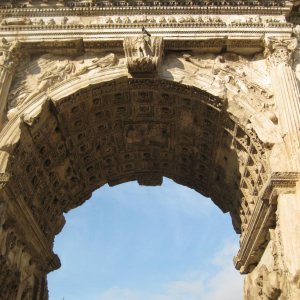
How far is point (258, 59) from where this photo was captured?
11.7 m

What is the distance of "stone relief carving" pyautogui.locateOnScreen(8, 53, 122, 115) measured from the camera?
35.7 ft

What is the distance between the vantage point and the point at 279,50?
36.9 ft

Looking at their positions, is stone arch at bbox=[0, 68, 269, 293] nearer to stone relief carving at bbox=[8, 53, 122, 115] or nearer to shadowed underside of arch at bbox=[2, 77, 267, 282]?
shadowed underside of arch at bbox=[2, 77, 267, 282]

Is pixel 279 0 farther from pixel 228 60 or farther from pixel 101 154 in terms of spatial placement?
pixel 101 154

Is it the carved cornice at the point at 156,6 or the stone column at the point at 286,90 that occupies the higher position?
the carved cornice at the point at 156,6

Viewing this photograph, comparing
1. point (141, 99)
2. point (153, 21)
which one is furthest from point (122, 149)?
point (153, 21)

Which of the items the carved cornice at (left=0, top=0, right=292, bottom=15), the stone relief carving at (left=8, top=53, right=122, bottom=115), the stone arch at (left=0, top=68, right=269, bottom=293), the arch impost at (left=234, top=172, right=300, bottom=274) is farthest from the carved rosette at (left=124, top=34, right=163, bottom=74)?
the arch impost at (left=234, top=172, right=300, bottom=274)

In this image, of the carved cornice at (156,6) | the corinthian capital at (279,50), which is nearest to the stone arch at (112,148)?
the corinthian capital at (279,50)

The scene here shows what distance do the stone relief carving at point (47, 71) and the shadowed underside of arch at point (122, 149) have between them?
565 mm

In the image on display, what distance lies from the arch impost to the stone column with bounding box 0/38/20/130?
613 cm

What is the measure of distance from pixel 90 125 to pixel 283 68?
17.0 ft

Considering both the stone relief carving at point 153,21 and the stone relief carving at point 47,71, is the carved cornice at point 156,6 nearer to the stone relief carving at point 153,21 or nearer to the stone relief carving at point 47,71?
the stone relief carving at point 153,21

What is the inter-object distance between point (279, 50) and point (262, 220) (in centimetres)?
434

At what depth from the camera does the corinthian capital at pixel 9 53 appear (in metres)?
11.1
